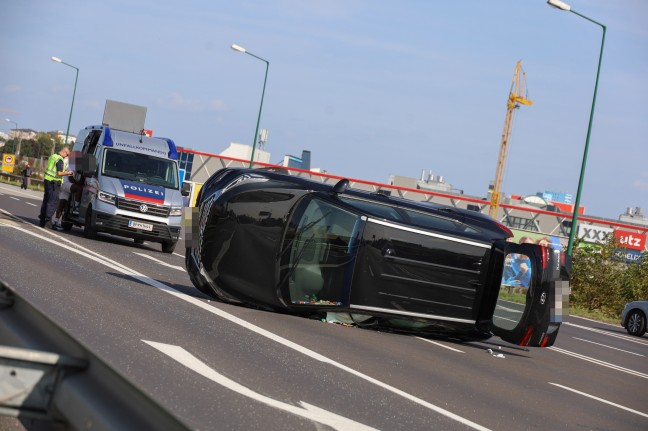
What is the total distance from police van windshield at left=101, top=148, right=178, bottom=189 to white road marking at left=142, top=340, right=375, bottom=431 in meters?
15.0

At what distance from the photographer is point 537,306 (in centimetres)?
1468

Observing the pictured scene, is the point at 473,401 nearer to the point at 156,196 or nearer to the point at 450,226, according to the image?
the point at 450,226

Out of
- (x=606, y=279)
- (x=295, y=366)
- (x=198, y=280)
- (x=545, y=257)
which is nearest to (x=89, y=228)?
(x=198, y=280)

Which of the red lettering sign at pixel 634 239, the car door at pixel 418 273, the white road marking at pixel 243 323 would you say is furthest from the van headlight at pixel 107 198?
the red lettering sign at pixel 634 239

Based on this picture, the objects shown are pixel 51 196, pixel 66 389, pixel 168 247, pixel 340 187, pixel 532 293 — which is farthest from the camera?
pixel 51 196

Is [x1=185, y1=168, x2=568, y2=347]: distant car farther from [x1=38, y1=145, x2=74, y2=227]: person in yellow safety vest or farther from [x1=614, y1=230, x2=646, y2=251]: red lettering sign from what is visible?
[x1=614, y1=230, x2=646, y2=251]: red lettering sign

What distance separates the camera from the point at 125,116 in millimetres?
29828

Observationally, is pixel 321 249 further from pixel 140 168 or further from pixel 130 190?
pixel 140 168

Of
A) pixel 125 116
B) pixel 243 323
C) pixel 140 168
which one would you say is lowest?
pixel 243 323

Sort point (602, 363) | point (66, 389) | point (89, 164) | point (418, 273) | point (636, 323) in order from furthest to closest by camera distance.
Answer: point (636, 323) → point (89, 164) → point (602, 363) → point (418, 273) → point (66, 389)

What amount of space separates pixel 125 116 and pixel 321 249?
55.4 feet

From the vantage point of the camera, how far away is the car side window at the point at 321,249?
14.1 metres

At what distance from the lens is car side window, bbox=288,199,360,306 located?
555 inches

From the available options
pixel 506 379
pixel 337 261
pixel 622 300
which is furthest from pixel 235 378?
pixel 622 300
